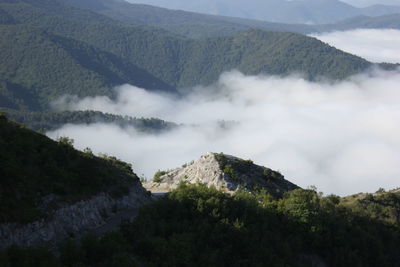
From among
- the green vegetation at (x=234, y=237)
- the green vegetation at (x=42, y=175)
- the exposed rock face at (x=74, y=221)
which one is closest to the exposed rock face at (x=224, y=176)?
the green vegetation at (x=234, y=237)

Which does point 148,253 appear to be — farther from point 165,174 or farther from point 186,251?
point 165,174

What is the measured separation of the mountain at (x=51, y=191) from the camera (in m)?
20.7

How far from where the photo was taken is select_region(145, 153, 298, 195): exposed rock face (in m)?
38.6

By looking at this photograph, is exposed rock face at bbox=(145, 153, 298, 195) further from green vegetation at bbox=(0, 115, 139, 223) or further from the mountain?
green vegetation at bbox=(0, 115, 139, 223)

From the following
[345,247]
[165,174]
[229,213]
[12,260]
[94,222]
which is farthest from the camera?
[165,174]

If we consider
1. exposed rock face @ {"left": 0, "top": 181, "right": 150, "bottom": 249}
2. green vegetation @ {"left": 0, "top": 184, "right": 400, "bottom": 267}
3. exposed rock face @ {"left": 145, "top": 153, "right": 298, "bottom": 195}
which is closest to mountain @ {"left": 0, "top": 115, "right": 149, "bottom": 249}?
exposed rock face @ {"left": 0, "top": 181, "right": 150, "bottom": 249}

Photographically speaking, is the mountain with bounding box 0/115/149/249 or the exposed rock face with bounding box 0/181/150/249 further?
the mountain with bounding box 0/115/149/249

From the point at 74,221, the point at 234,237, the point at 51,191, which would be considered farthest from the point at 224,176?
the point at 51,191

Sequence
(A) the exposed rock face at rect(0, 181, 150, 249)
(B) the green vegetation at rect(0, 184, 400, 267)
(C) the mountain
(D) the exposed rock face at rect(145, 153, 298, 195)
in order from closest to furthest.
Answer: (A) the exposed rock face at rect(0, 181, 150, 249) → (C) the mountain → (B) the green vegetation at rect(0, 184, 400, 267) → (D) the exposed rock face at rect(145, 153, 298, 195)

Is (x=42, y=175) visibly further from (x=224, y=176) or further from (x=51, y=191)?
(x=224, y=176)

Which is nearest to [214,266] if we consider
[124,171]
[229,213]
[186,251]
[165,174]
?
[186,251]

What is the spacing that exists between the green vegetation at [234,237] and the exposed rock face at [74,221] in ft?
4.40

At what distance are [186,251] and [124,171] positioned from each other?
9.88 metres

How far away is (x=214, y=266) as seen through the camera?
23.5m
